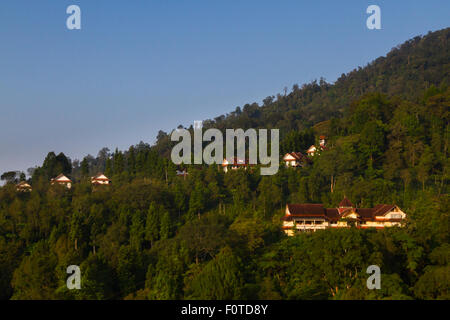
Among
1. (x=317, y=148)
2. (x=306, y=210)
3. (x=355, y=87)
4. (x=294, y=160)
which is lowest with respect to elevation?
(x=306, y=210)

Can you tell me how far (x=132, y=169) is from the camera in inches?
1491

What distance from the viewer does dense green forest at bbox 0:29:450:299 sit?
18.4 meters

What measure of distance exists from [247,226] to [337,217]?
18.2ft

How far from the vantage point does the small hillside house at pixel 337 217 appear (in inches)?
1017

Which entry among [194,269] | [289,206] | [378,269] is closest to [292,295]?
[378,269]

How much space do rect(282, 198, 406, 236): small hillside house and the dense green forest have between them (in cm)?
95

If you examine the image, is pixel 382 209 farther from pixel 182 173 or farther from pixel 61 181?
pixel 61 181

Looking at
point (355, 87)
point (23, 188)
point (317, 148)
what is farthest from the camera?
point (355, 87)

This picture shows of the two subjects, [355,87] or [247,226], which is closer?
[247,226]

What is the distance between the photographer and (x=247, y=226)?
23.4 meters

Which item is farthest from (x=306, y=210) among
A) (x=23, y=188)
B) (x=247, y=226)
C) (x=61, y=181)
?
(x=23, y=188)

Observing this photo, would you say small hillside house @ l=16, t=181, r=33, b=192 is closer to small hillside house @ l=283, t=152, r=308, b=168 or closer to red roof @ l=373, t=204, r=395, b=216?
small hillside house @ l=283, t=152, r=308, b=168
